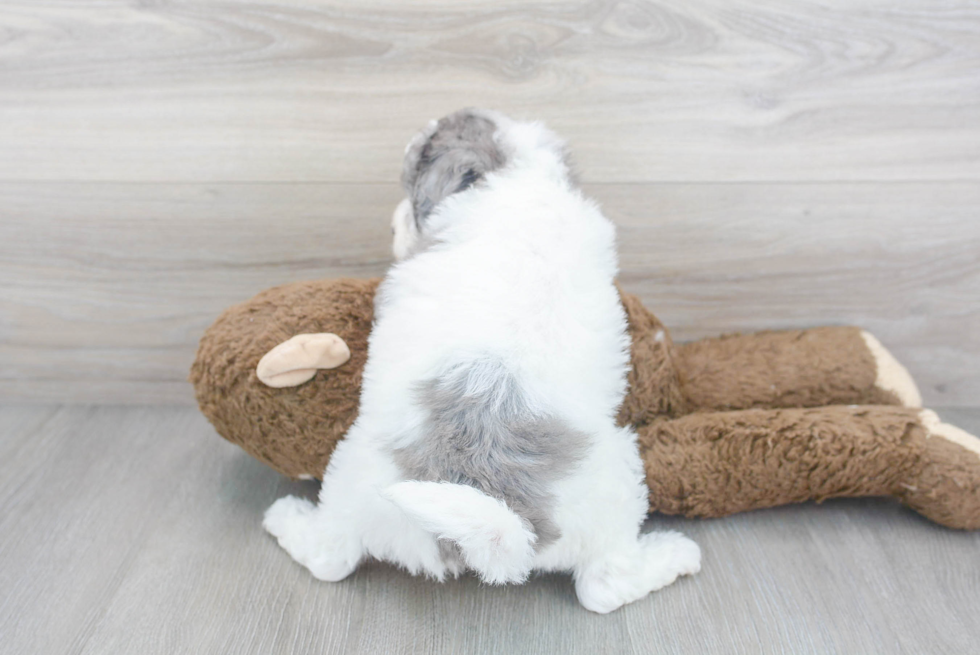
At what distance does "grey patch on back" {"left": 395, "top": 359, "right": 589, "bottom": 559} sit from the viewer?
68cm

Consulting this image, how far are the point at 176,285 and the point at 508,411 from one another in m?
0.72

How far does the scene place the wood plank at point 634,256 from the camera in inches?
42.7

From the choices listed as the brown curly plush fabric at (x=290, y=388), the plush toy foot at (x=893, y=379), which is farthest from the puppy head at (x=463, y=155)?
the plush toy foot at (x=893, y=379)

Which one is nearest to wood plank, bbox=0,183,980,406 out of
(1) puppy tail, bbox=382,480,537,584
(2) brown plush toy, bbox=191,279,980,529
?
(2) brown plush toy, bbox=191,279,980,529

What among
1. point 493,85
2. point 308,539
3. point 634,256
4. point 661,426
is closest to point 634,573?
point 661,426

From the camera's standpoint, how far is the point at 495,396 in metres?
0.69

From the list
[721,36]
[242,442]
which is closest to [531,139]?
[721,36]

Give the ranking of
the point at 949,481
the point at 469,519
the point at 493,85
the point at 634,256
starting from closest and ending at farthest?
the point at 469,519
the point at 949,481
the point at 493,85
the point at 634,256

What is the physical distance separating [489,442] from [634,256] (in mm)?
545

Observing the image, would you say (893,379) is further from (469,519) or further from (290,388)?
(290,388)

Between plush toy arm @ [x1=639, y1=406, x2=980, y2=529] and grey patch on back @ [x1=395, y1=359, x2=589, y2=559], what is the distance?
0.89 ft

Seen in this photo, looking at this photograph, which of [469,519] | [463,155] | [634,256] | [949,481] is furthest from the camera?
[634,256]

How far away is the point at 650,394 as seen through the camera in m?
0.96

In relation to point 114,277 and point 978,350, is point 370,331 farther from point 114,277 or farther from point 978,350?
point 978,350
